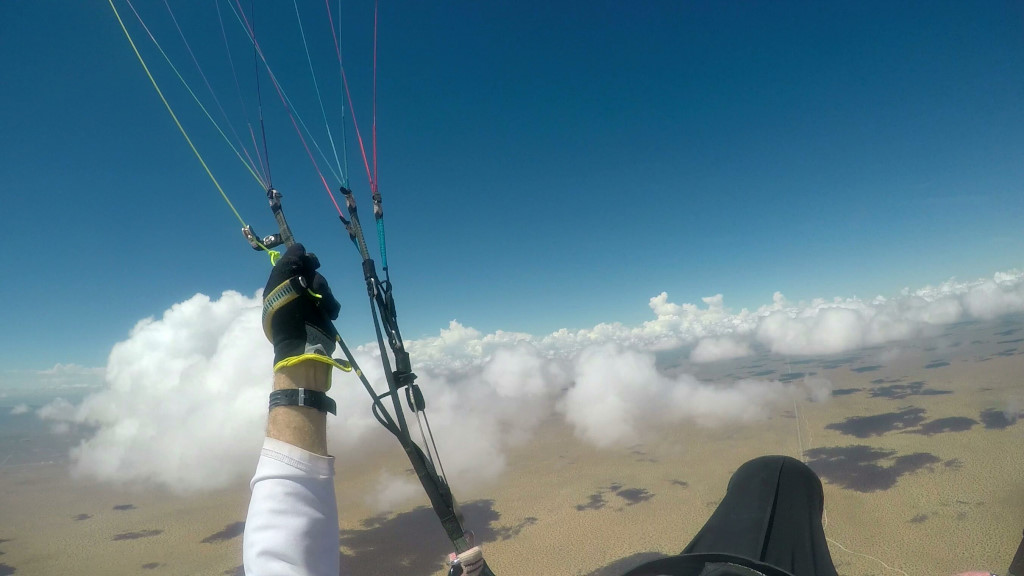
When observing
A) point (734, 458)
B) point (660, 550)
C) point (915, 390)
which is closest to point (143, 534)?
point (660, 550)

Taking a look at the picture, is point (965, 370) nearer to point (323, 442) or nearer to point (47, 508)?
point (323, 442)

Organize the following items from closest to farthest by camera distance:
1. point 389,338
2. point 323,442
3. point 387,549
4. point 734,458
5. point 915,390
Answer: point 323,442, point 389,338, point 387,549, point 734,458, point 915,390

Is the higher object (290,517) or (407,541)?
(290,517)

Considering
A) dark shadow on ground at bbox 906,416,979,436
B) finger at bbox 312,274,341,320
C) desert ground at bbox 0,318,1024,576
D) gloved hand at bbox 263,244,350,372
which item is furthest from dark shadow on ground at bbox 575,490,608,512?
gloved hand at bbox 263,244,350,372

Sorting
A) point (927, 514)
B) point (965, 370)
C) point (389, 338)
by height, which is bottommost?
point (927, 514)

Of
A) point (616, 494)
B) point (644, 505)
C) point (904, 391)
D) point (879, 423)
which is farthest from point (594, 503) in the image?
point (904, 391)

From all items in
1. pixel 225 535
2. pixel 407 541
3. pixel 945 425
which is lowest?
pixel 407 541

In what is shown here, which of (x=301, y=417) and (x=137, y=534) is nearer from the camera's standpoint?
(x=301, y=417)

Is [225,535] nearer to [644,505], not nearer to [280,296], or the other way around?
[644,505]
